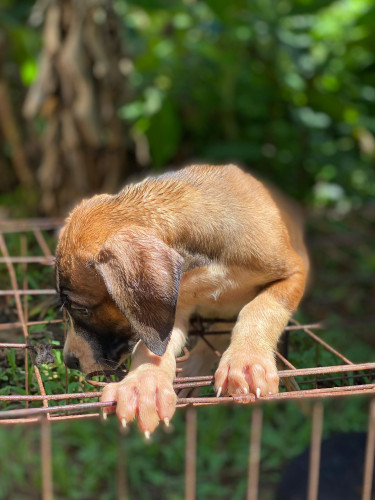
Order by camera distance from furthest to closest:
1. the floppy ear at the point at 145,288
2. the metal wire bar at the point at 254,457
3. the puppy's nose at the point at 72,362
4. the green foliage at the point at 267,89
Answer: the green foliage at the point at 267,89
the metal wire bar at the point at 254,457
the puppy's nose at the point at 72,362
the floppy ear at the point at 145,288

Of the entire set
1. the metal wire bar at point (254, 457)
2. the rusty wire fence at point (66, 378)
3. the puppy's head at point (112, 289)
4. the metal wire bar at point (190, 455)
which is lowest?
the metal wire bar at point (254, 457)

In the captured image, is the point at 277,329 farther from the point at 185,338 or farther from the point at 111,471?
the point at 111,471

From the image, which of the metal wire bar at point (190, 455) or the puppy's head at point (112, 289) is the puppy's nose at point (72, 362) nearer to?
the puppy's head at point (112, 289)

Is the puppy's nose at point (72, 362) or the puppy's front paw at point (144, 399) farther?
the puppy's nose at point (72, 362)

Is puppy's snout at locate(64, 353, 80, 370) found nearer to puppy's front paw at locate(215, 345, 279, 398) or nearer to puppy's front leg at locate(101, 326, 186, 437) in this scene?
puppy's front leg at locate(101, 326, 186, 437)

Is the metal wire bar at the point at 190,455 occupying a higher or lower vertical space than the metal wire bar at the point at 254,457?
higher

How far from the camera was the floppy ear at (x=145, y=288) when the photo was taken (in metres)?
2.33

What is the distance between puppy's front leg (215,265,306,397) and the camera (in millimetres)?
2391

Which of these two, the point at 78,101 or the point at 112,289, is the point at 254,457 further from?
the point at 78,101

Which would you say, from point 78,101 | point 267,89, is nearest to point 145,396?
point 78,101

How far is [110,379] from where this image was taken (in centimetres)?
265

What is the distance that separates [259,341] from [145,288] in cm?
60

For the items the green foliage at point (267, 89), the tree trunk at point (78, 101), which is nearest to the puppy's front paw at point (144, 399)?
the tree trunk at point (78, 101)

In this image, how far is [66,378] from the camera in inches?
105
